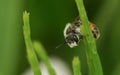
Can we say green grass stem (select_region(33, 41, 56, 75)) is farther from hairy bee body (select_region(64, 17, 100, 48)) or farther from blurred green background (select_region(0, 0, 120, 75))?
blurred green background (select_region(0, 0, 120, 75))

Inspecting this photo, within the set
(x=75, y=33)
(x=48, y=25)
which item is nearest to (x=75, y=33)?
(x=75, y=33)

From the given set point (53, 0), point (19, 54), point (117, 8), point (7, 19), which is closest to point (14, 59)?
point (19, 54)

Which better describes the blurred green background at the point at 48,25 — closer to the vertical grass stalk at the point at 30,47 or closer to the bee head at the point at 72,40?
the bee head at the point at 72,40

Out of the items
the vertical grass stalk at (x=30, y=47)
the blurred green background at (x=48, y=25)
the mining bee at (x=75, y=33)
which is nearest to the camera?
the vertical grass stalk at (x=30, y=47)

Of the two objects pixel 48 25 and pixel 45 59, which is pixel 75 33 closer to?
pixel 45 59

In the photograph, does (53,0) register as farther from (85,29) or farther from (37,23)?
(85,29)

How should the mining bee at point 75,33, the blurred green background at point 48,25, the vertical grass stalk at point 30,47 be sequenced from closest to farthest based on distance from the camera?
the vertical grass stalk at point 30,47
the mining bee at point 75,33
the blurred green background at point 48,25

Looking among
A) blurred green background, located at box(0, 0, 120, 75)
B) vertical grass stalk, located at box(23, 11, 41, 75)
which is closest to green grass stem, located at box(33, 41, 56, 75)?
vertical grass stalk, located at box(23, 11, 41, 75)

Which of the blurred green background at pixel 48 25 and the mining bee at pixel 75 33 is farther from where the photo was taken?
the blurred green background at pixel 48 25

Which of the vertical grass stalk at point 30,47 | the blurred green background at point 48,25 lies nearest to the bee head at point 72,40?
the vertical grass stalk at point 30,47
